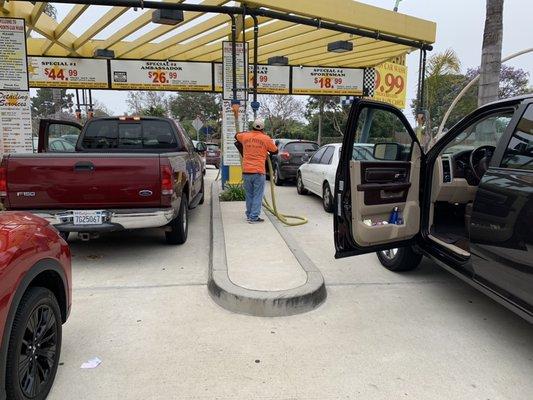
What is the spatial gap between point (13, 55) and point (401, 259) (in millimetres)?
7975

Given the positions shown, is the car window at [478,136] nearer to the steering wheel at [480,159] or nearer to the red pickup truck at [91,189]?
the steering wheel at [480,159]

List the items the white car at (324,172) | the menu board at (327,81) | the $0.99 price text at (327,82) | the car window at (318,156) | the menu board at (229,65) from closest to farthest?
the white car at (324,172), the car window at (318,156), the menu board at (229,65), the menu board at (327,81), the $0.99 price text at (327,82)

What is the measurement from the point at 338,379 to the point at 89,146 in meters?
5.93

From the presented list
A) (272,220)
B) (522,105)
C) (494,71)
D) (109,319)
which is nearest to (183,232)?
(272,220)

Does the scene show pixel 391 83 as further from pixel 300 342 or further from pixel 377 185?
pixel 300 342

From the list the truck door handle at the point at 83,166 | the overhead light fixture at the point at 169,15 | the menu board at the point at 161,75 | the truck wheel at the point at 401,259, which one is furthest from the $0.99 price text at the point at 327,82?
the truck door handle at the point at 83,166

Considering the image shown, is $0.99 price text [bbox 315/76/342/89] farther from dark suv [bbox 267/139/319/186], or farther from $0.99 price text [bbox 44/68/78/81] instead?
$0.99 price text [bbox 44/68/78/81]

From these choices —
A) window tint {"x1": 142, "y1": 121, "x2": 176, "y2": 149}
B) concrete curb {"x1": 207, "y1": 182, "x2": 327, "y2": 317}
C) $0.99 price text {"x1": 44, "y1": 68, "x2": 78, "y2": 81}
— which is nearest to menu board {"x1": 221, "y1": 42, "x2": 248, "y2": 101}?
window tint {"x1": 142, "y1": 121, "x2": 176, "y2": 149}

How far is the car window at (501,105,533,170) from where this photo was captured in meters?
3.33

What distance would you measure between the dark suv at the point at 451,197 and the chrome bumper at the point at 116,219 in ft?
7.45

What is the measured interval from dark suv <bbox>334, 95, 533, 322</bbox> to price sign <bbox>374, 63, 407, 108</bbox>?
8946 mm

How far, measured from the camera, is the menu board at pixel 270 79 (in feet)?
50.1

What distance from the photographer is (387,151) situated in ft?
15.1

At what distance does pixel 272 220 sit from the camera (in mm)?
7965
